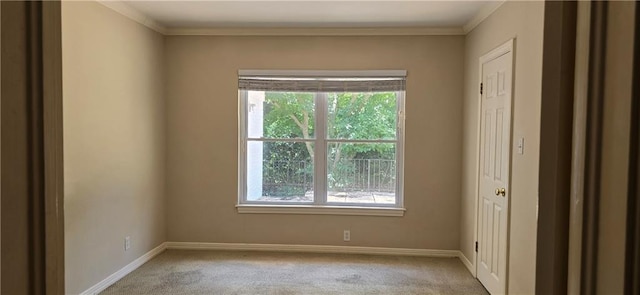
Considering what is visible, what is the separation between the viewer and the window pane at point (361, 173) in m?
4.21

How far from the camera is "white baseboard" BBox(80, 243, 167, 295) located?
10.2 ft

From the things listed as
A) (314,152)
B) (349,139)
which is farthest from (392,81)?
(314,152)

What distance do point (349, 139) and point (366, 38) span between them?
1.07 m

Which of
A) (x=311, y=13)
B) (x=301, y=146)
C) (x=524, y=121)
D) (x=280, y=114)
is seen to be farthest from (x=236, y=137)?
(x=524, y=121)

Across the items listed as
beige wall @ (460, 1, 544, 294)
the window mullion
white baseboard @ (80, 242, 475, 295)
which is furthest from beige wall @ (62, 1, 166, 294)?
beige wall @ (460, 1, 544, 294)

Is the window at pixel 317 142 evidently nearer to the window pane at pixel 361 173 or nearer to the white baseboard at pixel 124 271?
the window pane at pixel 361 173

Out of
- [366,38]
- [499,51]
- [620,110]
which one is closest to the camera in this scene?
[620,110]

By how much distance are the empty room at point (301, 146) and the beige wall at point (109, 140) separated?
0.02m

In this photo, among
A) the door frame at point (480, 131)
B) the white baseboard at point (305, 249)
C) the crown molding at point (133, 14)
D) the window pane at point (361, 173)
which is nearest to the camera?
the door frame at point (480, 131)

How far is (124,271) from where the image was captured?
3492 millimetres

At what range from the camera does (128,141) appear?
349 centimetres

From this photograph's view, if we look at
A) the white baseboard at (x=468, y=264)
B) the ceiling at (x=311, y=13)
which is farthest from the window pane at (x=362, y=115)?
the white baseboard at (x=468, y=264)

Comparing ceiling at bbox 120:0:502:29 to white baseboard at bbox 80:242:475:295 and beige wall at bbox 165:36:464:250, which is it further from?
white baseboard at bbox 80:242:475:295

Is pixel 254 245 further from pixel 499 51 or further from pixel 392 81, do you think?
pixel 499 51
